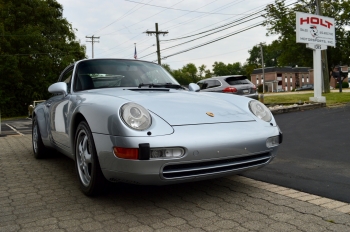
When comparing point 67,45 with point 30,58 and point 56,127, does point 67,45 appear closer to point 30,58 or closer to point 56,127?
point 30,58

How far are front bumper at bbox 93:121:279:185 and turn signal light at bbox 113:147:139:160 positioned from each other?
0.02 m

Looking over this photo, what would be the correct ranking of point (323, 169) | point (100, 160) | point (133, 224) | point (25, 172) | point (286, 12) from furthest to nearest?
point (286, 12) < point (25, 172) < point (323, 169) < point (100, 160) < point (133, 224)

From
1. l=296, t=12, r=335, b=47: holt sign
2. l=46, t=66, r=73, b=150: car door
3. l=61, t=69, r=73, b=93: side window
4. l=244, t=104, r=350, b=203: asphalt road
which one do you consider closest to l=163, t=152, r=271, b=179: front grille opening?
l=244, t=104, r=350, b=203: asphalt road

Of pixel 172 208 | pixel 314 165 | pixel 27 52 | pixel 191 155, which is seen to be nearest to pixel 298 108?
pixel 314 165

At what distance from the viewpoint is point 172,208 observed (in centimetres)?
297

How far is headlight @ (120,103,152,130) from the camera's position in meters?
2.81

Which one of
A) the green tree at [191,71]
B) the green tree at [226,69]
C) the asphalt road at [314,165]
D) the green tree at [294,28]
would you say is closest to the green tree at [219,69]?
the green tree at [226,69]

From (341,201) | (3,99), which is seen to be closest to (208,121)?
(341,201)

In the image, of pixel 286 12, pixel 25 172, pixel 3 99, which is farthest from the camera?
pixel 286 12

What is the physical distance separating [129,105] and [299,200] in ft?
5.53

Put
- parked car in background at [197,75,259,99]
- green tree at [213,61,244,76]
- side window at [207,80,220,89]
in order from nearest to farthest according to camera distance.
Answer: parked car in background at [197,75,259,99] < side window at [207,80,220,89] < green tree at [213,61,244,76]

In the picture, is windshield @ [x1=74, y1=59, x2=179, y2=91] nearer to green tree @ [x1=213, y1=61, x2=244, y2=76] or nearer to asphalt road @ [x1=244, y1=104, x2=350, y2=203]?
asphalt road @ [x1=244, y1=104, x2=350, y2=203]

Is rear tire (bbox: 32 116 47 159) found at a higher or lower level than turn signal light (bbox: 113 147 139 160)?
lower

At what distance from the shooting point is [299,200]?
3.07m
